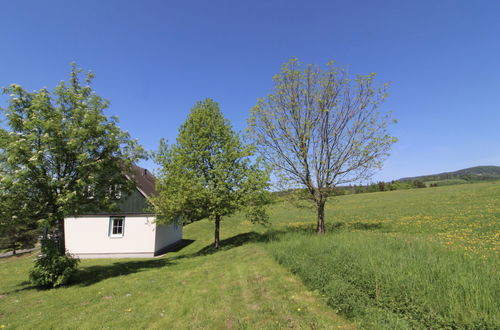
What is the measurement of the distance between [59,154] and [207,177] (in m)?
7.99

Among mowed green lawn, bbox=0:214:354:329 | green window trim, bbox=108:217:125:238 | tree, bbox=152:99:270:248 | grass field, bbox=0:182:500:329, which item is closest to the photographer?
grass field, bbox=0:182:500:329

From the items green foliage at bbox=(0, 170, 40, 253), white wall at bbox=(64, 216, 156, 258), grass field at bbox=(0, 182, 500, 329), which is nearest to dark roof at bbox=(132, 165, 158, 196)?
white wall at bbox=(64, 216, 156, 258)

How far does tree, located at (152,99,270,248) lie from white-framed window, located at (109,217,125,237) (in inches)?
204

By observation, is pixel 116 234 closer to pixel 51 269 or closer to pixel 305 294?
pixel 51 269

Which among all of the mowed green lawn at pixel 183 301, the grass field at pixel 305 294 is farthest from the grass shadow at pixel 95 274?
the grass field at pixel 305 294

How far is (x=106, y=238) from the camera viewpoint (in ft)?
61.9

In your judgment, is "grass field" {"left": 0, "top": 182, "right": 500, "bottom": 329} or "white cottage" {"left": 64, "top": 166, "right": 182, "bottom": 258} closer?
"grass field" {"left": 0, "top": 182, "right": 500, "bottom": 329}

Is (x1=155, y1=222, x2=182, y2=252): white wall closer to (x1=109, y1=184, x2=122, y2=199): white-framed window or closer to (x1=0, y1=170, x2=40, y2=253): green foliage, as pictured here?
(x1=109, y1=184, x2=122, y2=199): white-framed window

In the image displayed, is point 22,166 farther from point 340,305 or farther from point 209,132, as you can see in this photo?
point 340,305

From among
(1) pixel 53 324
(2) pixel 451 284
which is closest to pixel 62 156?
(1) pixel 53 324

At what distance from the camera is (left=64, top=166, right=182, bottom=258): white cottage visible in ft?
61.6

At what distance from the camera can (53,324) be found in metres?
6.21

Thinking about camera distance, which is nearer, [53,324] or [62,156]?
[53,324]

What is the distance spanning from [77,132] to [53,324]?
7.42 metres
